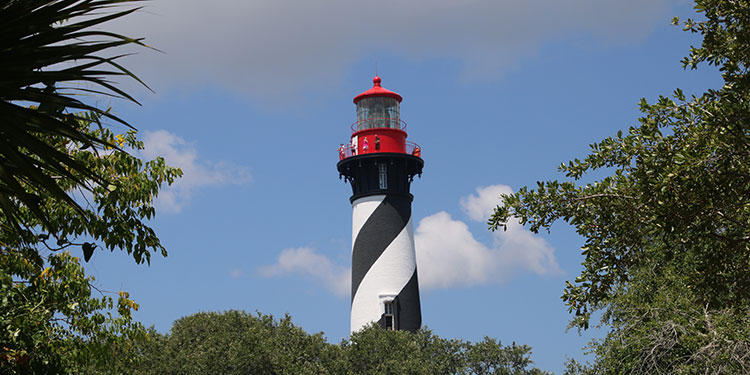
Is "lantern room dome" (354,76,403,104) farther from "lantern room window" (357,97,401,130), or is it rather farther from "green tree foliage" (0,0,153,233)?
"green tree foliage" (0,0,153,233)

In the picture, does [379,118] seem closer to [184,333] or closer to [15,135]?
[184,333]

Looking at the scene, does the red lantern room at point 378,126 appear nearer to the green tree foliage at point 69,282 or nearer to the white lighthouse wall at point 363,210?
the white lighthouse wall at point 363,210

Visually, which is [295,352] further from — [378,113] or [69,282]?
[69,282]

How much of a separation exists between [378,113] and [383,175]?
362cm

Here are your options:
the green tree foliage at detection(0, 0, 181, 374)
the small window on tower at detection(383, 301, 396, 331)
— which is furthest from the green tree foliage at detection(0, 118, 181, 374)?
the small window on tower at detection(383, 301, 396, 331)

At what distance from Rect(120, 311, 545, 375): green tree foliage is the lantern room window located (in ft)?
39.2

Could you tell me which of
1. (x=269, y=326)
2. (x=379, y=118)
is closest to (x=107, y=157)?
(x=269, y=326)

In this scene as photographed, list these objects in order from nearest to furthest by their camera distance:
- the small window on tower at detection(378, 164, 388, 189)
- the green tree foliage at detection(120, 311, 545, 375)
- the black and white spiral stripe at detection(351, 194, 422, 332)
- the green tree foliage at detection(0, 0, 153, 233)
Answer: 1. the green tree foliage at detection(0, 0, 153, 233)
2. the green tree foliage at detection(120, 311, 545, 375)
3. the black and white spiral stripe at detection(351, 194, 422, 332)
4. the small window on tower at detection(378, 164, 388, 189)

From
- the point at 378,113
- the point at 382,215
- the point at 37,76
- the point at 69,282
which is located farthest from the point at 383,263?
the point at 37,76

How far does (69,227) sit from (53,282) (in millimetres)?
835

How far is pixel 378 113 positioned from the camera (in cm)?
4594

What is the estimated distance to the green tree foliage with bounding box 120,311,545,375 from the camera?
33.6 m

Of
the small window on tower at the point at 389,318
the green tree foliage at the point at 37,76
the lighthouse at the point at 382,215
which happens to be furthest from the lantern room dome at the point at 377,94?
the green tree foliage at the point at 37,76

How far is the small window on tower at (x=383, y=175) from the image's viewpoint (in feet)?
145
